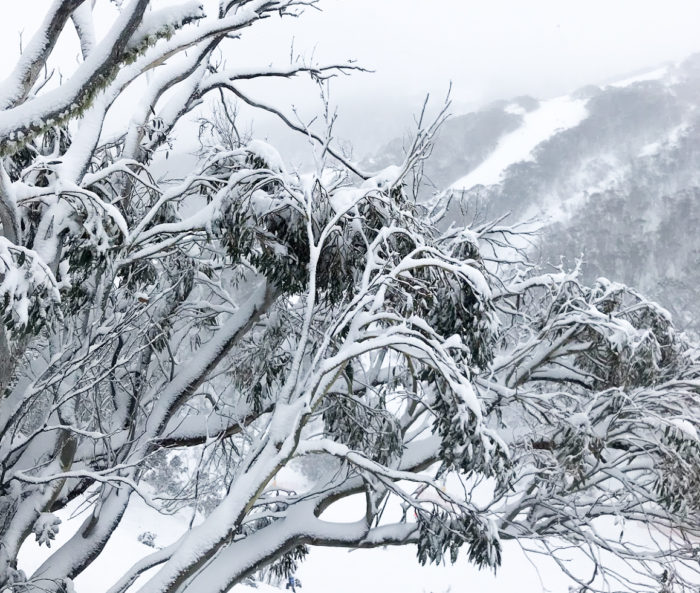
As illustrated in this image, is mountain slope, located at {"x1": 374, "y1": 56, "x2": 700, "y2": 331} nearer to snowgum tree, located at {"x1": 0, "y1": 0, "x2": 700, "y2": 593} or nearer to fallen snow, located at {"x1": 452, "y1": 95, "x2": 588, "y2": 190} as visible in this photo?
fallen snow, located at {"x1": 452, "y1": 95, "x2": 588, "y2": 190}

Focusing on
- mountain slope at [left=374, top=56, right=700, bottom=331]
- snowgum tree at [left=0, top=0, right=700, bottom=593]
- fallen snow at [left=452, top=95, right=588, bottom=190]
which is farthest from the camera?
fallen snow at [left=452, top=95, right=588, bottom=190]

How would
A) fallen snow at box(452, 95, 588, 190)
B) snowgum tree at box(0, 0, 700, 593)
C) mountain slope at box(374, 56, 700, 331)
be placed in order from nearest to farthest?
snowgum tree at box(0, 0, 700, 593) < mountain slope at box(374, 56, 700, 331) < fallen snow at box(452, 95, 588, 190)

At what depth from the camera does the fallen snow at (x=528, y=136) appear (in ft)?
281

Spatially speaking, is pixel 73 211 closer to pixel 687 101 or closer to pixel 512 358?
pixel 512 358

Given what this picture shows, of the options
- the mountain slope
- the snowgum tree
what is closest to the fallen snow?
the mountain slope

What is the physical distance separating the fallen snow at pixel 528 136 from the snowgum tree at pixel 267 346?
78733 mm

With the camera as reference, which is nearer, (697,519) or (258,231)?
(258,231)

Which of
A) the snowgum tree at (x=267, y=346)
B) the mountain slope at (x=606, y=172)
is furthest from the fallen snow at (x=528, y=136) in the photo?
the snowgum tree at (x=267, y=346)

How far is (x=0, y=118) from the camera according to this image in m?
2.91

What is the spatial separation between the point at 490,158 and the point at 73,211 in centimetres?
9477

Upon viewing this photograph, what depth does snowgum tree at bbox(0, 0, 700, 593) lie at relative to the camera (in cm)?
346

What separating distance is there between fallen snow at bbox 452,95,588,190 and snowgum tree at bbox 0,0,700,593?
7873 centimetres

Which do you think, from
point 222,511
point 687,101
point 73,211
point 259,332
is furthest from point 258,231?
point 687,101

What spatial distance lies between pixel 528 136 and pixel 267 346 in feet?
317
